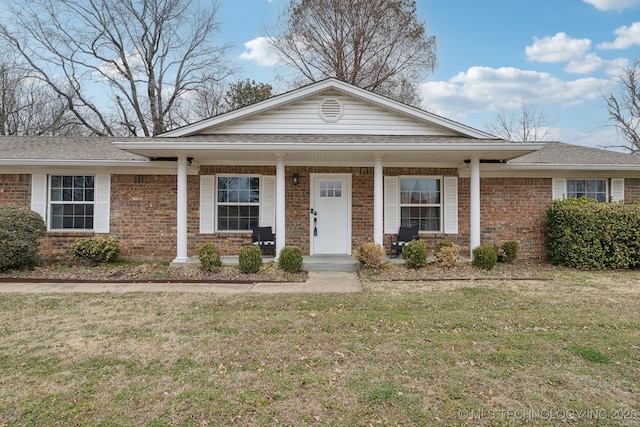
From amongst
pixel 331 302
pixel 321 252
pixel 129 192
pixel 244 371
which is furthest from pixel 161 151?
pixel 244 371

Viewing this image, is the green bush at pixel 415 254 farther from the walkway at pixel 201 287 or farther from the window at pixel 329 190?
the window at pixel 329 190

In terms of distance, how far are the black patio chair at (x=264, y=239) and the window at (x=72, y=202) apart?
4.43m

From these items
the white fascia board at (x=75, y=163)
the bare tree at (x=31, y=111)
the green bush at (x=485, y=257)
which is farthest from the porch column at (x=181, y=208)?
the bare tree at (x=31, y=111)

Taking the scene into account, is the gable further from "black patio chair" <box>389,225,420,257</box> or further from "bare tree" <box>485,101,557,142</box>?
"bare tree" <box>485,101,557,142</box>

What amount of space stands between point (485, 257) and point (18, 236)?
405 inches

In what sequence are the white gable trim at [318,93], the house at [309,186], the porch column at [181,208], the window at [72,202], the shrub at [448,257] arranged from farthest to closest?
the window at [72,202]
the house at [309,186]
the white gable trim at [318,93]
the porch column at [181,208]
the shrub at [448,257]

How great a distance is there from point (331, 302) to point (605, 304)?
416cm

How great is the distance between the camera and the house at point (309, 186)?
9.20m

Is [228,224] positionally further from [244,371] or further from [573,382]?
[573,382]

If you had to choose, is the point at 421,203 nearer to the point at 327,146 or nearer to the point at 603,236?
the point at 327,146

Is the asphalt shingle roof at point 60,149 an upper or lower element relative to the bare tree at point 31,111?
lower

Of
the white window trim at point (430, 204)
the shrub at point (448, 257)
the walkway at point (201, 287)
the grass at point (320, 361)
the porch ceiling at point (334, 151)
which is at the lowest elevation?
the grass at point (320, 361)

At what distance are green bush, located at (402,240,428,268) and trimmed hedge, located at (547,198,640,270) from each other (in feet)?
12.2

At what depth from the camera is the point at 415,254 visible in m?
8.01
